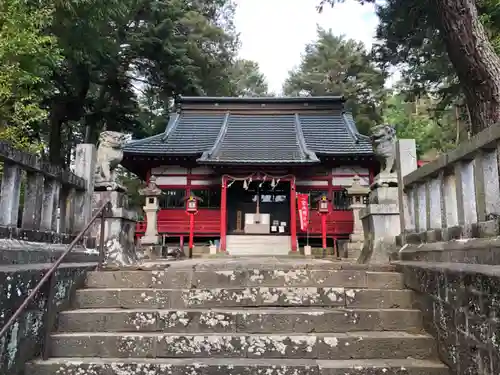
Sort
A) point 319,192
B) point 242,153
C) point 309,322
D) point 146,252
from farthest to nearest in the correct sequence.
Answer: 1. point 319,192
2. point 242,153
3. point 146,252
4. point 309,322

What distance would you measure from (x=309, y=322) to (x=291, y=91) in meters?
36.0

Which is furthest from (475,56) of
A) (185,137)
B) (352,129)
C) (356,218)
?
(185,137)

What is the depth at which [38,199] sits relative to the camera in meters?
3.57

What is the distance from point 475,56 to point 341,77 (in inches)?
1015

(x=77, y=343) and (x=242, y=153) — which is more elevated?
(x=242, y=153)

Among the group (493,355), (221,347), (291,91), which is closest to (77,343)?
(221,347)

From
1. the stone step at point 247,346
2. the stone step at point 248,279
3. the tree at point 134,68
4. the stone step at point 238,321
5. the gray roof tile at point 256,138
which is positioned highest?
the tree at point 134,68

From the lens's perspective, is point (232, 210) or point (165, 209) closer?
point (165, 209)

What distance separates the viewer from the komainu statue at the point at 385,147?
538 centimetres

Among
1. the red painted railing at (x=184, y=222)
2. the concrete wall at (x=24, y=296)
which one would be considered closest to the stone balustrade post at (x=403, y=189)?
the concrete wall at (x=24, y=296)

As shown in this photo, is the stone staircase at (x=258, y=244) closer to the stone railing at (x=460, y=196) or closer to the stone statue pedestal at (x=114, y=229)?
the stone statue pedestal at (x=114, y=229)

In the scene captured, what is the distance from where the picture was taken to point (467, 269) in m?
2.70

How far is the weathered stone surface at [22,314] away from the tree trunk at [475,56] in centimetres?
648

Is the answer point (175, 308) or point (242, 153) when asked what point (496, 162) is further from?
point (242, 153)
